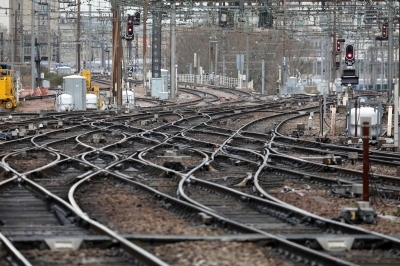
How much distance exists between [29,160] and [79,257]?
32.5ft

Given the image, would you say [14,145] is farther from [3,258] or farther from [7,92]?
[7,92]

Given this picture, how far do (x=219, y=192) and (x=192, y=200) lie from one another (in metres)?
1.36

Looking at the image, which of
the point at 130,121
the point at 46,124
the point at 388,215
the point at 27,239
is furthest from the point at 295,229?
the point at 130,121

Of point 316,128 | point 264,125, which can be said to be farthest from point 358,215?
point 264,125

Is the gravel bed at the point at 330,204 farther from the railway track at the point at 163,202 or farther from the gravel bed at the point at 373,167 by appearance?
the gravel bed at the point at 373,167

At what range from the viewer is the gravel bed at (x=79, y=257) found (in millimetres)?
7814

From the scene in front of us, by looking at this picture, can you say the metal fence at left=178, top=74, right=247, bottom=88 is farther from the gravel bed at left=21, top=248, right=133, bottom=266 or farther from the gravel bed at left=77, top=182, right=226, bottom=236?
the gravel bed at left=21, top=248, right=133, bottom=266


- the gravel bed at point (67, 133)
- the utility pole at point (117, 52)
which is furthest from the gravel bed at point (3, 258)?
the utility pole at point (117, 52)

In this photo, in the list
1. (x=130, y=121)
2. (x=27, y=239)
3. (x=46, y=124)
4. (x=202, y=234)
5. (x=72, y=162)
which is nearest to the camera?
(x=27, y=239)

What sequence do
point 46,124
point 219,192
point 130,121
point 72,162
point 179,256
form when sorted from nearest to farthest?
1. point 179,256
2. point 219,192
3. point 72,162
4. point 46,124
5. point 130,121

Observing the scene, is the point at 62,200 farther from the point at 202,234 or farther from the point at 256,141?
the point at 256,141

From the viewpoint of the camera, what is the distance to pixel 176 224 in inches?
392

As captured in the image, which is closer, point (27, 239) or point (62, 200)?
point (27, 239)

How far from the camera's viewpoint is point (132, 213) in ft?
35.4
